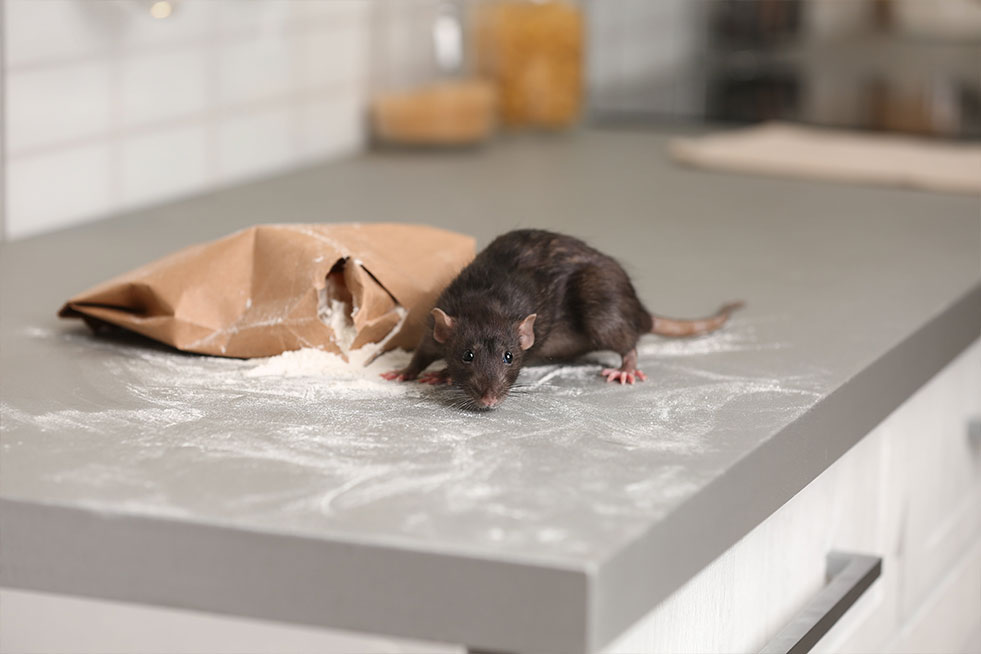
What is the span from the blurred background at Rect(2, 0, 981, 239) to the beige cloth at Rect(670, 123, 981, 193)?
0.47 feet

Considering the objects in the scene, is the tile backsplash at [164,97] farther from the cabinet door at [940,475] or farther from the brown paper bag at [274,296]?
the cabinet door at [940,475]

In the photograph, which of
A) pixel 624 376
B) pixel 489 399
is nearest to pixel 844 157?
pixel 624 376

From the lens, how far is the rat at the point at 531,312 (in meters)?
1.03

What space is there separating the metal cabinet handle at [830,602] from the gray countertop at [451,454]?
0.12 metres

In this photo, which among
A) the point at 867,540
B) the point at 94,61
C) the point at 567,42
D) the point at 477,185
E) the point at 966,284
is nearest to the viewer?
the point at 867,540

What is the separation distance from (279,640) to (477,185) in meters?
1.13

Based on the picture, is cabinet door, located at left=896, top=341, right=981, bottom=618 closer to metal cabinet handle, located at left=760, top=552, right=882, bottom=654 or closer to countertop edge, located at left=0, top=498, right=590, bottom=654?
metal cabinet handle, located at left=760, top=552, right=882, bottom=654

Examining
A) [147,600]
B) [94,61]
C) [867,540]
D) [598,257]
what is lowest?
[867,540]

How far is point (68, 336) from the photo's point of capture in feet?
3.84

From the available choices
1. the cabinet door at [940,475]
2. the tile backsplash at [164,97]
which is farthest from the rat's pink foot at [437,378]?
the tile backsplash at [164,97]

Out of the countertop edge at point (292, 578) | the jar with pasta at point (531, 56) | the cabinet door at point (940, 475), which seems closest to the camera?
the countertop edge at point (292, 578)

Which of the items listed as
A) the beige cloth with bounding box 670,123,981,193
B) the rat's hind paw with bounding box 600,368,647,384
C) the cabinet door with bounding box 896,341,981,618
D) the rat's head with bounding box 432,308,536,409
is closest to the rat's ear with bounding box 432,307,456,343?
the rat's head with bounding box 432,308,536,409

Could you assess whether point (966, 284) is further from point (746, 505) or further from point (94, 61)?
point (94, 61)

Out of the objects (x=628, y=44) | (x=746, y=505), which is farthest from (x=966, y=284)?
(x=628, y=44)
